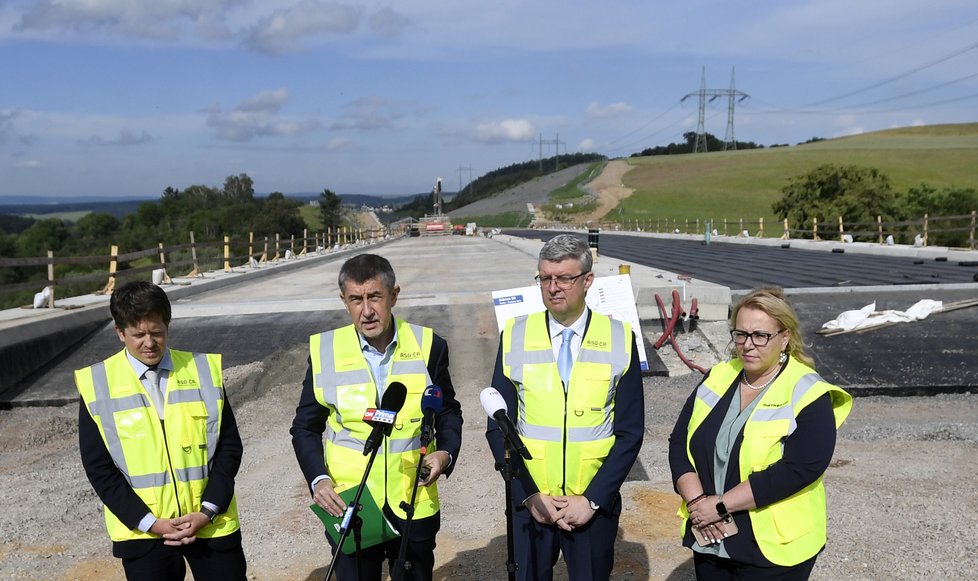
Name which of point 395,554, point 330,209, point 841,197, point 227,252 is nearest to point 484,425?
point 395,554

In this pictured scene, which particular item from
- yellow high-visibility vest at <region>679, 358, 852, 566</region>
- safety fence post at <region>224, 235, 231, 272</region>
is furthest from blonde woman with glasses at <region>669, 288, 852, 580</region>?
safety fence post at <region>224, 235, 231, 272</region>

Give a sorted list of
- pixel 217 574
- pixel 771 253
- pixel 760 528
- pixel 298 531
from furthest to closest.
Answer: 1. pixel 771 253
2. pixel 298 531
3. pixel 217 574
4. pixel 760 528

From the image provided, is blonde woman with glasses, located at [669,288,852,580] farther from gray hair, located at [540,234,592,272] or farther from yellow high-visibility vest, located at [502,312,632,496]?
gray hair, located at [540,234,592,272]

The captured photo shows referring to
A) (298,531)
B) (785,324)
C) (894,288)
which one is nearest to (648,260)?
(894,288)

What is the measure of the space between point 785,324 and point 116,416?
8.86 ft

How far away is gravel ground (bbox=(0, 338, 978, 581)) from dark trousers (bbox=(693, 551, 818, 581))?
1.55 meters

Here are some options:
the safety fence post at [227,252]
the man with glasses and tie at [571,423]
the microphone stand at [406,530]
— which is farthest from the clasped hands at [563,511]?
the safety fence post at [227,252]

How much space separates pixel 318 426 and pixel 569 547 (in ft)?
3.90

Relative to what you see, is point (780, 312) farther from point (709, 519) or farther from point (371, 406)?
point (371, 406)

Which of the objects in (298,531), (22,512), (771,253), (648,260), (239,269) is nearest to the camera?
(298,531)

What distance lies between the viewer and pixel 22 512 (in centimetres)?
630

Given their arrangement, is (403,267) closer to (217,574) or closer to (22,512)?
(22,512)

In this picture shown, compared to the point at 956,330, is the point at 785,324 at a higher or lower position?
higher

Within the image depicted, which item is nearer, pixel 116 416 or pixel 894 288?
pixel 116 416
